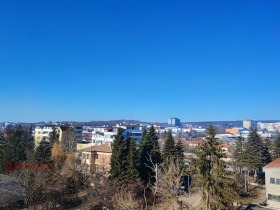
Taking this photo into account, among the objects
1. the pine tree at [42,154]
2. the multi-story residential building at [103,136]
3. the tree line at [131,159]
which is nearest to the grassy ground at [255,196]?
the tree line at [131,159]


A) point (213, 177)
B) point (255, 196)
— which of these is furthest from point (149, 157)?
point (213, 177)

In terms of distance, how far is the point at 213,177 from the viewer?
24.7 meters

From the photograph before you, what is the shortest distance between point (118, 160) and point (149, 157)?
5670 mm

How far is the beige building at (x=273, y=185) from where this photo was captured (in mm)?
30875

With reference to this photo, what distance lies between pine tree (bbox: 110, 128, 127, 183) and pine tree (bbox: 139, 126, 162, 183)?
3.19 metres

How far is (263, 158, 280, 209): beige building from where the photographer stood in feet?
101

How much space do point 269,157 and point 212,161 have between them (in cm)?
3046

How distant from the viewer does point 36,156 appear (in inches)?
1636

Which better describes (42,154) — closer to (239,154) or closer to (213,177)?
(213,177)

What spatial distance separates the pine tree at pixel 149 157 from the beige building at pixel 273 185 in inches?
528

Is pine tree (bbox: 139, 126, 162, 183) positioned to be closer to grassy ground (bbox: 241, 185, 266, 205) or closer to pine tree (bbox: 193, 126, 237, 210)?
pine tree (bbox: 193, 126, 237, 210)

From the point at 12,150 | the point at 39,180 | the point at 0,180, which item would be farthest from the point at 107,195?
the point at 12,150

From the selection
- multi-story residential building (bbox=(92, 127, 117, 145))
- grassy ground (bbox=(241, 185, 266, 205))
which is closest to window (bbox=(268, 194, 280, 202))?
grassy ground (bbox=(241, 185, 266, 205))

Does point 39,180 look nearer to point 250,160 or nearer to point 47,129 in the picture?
point 250,160
